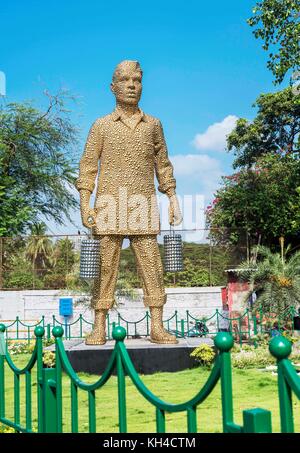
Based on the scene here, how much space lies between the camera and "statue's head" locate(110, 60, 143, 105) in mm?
7059

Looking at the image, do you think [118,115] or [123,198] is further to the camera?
[118,115]

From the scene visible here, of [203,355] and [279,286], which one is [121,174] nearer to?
[203,355]

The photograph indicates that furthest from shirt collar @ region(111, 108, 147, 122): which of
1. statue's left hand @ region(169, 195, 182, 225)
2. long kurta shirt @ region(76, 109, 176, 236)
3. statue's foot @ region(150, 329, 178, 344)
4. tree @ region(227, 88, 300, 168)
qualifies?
tree @ region(227, 88, 300, 168)

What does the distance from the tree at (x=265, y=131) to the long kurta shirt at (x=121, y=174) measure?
12.4 metres

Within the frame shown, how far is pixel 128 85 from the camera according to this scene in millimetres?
7066

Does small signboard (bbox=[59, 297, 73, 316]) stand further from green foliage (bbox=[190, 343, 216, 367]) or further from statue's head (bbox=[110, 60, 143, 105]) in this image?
statue's head (bbox=[110, 60, 143, 105])

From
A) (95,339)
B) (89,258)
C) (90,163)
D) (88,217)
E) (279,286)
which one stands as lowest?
(95,339)

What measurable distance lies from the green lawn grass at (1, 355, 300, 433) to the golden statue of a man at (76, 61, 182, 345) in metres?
0.76

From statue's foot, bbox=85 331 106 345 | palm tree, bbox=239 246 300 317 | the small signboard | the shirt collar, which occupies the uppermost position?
the shirt collar

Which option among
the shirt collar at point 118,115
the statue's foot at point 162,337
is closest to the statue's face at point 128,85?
the shirt collar at point 118,115

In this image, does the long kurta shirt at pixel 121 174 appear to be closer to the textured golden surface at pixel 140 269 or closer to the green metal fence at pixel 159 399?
the textured golden surface at pixel 140 269

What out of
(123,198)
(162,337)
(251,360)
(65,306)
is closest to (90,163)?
(123,198)

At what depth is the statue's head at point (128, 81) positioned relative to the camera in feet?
23.2

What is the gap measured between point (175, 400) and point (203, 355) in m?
1.66
